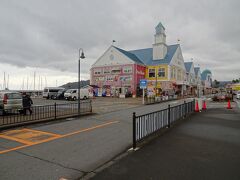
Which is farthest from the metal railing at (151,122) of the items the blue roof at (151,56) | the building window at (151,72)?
the blue roof at (151,56)

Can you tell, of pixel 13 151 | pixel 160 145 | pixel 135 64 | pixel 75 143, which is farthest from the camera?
pixel 135 64

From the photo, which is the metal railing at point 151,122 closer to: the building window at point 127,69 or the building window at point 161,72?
the building window at point 127,69

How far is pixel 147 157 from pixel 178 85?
53456 millimetres

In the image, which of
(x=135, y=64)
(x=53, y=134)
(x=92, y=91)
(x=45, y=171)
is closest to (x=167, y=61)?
(x=135, y=64)

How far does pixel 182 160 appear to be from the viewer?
16.9 ft

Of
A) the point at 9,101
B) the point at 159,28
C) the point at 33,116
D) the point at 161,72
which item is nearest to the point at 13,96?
the point at 9,101

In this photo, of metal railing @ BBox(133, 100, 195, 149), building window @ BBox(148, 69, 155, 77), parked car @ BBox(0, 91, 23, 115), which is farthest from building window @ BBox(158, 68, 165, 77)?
parked car @ BBox(0, 91, 23, 115)

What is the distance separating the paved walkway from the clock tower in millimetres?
46869

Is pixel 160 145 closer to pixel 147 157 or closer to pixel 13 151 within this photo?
pixel 147 157

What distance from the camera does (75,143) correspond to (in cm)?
706

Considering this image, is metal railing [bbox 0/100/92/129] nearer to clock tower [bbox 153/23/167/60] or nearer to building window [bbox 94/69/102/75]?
building window [bbox 94/69/102/75]

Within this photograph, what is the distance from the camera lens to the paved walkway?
427cm

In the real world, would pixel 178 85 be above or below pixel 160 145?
above

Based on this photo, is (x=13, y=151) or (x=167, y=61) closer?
(x=13, y=151)
